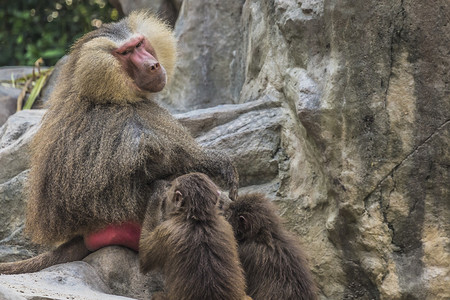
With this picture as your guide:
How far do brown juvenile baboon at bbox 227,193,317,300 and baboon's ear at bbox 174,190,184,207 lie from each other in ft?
1.39

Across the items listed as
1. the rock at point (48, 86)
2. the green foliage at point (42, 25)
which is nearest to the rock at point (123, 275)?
the rock at point (48, 86)

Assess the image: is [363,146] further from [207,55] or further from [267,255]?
[207,55]

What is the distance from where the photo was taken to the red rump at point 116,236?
14.3ft

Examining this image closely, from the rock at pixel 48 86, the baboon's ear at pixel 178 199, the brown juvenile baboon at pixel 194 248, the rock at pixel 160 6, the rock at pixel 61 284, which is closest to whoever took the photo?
the rock at pixel 61 284

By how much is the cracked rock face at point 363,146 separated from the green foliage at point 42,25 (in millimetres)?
4772

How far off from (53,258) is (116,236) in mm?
410

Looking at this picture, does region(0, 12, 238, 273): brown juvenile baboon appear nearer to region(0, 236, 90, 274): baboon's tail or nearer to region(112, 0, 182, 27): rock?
region(0, 236, 90, 274): baboon's tail

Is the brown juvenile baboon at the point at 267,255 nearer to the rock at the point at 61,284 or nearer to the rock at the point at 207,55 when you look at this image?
the rock at the point at 61,284

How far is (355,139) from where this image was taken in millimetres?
4504

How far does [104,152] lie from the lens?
416 cm

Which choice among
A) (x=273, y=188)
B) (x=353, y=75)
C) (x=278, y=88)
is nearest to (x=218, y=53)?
(x=278, y=88)

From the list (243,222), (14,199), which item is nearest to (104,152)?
(243,222)

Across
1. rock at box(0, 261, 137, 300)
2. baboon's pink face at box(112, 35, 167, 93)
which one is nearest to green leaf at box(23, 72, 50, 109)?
baboon's pink face at box(112, 35, 167, 93)

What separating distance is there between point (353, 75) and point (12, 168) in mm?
2703
